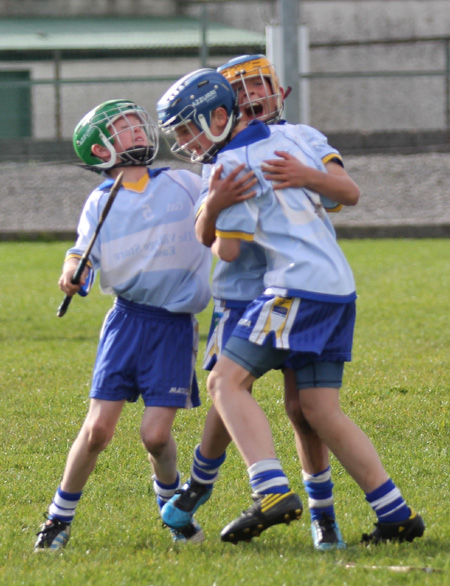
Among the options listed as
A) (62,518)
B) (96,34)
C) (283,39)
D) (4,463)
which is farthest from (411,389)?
(96,34)

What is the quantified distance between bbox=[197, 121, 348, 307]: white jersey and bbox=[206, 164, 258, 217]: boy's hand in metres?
0.15

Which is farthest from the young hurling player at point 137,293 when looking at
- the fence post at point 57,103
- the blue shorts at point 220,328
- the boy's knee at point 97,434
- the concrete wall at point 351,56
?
the concrete wall at point 351,56

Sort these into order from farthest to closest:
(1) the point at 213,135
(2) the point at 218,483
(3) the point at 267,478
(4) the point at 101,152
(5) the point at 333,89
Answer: (5) the point at 333,89 < (2) the point at 218,483 < (4) the point at 101,152 < (1) the point at 213,135 < (3) the point at 267,478

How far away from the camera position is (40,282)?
12219 millimetres

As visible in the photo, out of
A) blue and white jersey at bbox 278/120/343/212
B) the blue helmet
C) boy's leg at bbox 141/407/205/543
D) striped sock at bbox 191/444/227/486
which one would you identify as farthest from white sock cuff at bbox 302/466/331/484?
the blue helmet

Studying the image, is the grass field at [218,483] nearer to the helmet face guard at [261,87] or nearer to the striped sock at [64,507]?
the striped sock at [64,507]

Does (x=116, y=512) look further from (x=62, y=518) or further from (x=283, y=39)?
(x=283, y=39)

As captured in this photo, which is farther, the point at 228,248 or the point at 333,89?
the point at 333,89

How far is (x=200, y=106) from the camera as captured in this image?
11.1 ft

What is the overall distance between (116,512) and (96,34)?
22.2 metres

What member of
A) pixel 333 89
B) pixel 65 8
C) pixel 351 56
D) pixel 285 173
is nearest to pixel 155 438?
pixel 285 173

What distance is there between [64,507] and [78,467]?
0.15 metres

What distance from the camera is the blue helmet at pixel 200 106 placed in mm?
3381

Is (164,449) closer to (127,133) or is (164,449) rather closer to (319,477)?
(319,477)
